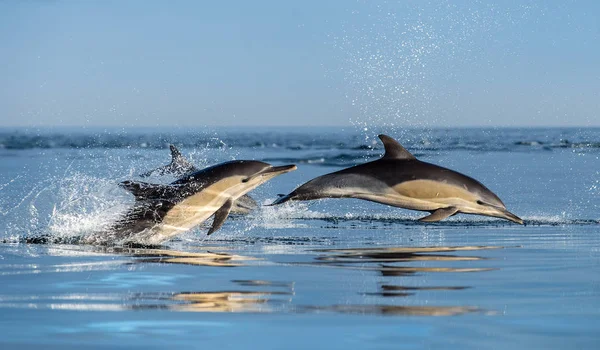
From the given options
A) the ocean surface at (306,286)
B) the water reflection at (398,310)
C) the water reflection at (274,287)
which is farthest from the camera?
the water reflection at (274,287)

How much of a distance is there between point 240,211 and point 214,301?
371 inches

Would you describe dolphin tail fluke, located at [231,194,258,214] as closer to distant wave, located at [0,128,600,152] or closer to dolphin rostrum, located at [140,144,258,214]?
dolphin rostrum, located at [140,144,258,214]

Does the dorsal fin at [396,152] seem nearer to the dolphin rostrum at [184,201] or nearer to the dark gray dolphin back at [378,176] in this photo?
the dark gray dolphin back at [378,176]

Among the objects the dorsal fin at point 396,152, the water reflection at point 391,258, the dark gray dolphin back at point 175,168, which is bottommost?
the water reflection at point 391,258

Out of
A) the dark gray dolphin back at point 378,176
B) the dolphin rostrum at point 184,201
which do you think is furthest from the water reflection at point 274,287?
the dark gray dolphin back at point 378,176

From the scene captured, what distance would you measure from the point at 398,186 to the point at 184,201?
288 cm

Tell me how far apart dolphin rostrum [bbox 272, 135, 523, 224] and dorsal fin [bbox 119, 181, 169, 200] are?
5.01 ft

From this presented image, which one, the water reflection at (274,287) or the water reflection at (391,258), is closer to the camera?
the water reflection at (274,287)

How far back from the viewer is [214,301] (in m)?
7.58

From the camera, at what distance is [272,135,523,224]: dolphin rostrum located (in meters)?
13.1

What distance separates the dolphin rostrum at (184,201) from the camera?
12094 mm

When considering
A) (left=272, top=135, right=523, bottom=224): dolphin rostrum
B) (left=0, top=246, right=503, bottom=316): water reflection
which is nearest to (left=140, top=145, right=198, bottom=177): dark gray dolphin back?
(left=272, top=135, right=523, bottom=224): dolphin rostrum

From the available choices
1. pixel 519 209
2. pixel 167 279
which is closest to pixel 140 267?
pixel 167 279

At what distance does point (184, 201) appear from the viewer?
1233 cm
